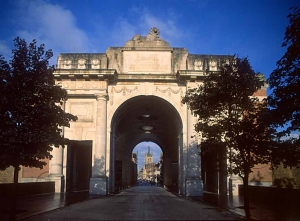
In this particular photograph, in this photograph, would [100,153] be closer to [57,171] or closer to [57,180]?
[57,171]

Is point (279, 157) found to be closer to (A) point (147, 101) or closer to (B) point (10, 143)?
(B) point (10, 143)

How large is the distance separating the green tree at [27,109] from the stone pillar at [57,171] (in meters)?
11.0

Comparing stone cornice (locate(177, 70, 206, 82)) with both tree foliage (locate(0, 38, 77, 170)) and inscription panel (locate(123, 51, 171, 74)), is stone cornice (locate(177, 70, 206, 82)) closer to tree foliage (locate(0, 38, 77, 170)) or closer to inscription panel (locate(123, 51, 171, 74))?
inscription panel (locate(123, 51, 171, 74))

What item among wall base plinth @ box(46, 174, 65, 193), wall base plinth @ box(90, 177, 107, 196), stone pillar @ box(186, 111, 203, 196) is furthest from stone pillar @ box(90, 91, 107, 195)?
stone pillar @ box(186, 111, 203, 196)

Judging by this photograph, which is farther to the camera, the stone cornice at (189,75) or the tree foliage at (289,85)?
the stone cornice at (189,75)

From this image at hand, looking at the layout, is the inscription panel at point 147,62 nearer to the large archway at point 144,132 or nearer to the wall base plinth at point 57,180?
the large archway at point 144,132

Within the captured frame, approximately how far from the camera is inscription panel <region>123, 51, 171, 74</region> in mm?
24820

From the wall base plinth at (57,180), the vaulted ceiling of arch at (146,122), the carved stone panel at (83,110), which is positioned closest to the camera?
the wall base plinth at (57,180)

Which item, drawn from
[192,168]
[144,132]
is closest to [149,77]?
[192,168]

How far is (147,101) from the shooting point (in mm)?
26672

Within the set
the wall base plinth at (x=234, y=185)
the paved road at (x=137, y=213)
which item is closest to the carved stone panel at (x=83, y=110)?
the paved road at (x=137, y=213)

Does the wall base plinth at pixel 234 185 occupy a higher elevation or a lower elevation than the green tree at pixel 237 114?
lower

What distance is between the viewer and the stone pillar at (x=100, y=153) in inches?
888

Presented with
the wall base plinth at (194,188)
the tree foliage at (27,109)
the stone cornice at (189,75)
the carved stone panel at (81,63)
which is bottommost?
the wall base plinth at (194,188)
